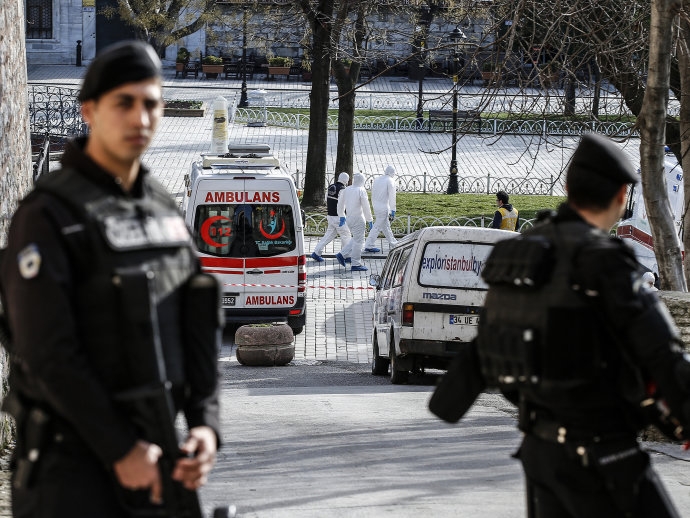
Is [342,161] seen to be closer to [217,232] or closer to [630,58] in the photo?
[217,232]

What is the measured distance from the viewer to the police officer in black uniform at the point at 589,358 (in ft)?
11.9

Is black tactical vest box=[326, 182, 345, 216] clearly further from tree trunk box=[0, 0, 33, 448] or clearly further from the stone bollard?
tree trunk box=[0, 0, 33, 448]

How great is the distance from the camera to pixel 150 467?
301 centimetres

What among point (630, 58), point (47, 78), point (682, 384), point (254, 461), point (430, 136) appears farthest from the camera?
point (47, 78)

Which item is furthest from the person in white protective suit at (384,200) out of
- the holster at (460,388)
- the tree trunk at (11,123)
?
the holster at (460,388)

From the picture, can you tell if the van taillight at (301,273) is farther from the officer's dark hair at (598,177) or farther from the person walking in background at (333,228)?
the officer's dark hair at (598,177)

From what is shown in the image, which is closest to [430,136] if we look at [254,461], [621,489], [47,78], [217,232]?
[47,78]

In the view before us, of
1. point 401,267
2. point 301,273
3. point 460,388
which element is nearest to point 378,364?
point 401,267

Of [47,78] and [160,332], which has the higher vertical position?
[160,332]

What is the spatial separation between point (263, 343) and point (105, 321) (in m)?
12.9

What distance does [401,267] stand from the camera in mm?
14617

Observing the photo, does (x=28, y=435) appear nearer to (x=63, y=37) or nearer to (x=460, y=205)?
(x=460, y=205)

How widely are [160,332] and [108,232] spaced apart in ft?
0.96

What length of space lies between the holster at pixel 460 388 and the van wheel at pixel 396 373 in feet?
32.4
